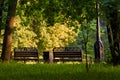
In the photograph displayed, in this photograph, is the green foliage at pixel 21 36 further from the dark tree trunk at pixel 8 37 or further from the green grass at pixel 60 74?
the green grass at pixel 60 74

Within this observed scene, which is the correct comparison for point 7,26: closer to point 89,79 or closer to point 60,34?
point 89,79

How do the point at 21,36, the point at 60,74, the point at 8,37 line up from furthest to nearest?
the point at 21,36, the point at 8,37, the point at 60,74

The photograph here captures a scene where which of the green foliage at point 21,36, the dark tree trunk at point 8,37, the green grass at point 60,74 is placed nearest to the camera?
the green grass at point 60,74

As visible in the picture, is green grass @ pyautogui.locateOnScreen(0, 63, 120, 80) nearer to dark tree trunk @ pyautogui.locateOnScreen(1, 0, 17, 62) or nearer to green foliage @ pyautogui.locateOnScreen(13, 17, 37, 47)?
dark tree trunk @ pyautogui.locateOnScreen(1, 0, 17, 62)

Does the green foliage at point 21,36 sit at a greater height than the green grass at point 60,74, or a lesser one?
greater

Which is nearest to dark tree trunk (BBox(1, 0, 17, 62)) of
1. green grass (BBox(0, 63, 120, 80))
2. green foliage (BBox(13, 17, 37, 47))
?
green grass (BBox(0, 63, 120, 80))

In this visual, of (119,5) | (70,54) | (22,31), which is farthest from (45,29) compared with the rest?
(119,5)

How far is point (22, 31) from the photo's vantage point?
148ft

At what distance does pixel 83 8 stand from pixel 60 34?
40750 millimetres

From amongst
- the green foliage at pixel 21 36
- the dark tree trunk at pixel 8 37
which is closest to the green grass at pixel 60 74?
the dark tree trunk at pixel 8 37

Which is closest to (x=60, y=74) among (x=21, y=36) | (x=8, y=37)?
(x=8, y=37)

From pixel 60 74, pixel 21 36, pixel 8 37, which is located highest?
pixel 21 36

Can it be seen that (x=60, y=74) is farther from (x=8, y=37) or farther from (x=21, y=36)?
(x=21, y=36)

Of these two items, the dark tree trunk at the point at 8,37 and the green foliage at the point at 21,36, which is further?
the green foliage at the point at 21,36
